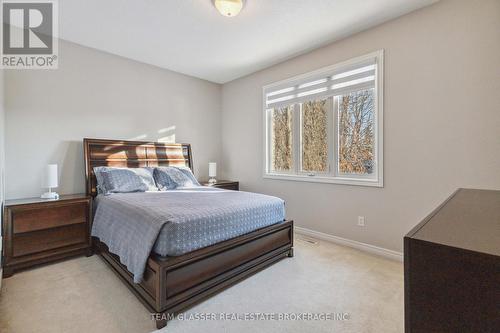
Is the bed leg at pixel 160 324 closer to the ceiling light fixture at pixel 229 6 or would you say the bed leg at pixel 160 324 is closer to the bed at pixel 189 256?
the bed at pixel 189 256

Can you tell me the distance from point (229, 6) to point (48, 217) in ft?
9.55

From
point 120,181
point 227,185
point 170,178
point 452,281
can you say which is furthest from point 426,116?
point 120,181

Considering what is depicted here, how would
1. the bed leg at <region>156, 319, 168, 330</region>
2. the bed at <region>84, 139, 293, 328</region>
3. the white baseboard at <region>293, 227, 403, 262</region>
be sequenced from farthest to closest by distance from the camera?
the white baseboard at <region>293, 227, 403, 262</region>
the bed at <region>84, 139, 293, 328</region>
the bed leg at <region>156, 319, 168, 330</region>

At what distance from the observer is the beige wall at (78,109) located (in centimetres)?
289

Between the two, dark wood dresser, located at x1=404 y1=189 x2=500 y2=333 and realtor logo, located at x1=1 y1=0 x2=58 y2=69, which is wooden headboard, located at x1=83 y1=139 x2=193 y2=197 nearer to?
realtor logo, located at x1=1 y1=0 x2=58 y2=69

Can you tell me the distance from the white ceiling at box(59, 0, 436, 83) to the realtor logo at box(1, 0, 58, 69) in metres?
A: 0.14

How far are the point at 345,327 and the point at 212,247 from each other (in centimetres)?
114

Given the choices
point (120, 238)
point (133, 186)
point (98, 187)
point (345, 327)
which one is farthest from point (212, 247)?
point (98, 187)

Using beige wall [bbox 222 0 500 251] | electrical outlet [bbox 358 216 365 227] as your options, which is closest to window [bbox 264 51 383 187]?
beige wall [bbox 222 0 500 251]

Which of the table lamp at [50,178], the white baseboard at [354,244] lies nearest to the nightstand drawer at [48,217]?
the table lamp at [50,178]

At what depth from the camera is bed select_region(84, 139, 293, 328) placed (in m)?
1.77

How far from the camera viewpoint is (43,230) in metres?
2.65

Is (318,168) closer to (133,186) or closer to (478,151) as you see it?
(478,151)

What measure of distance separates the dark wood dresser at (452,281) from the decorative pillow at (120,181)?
3220mm
